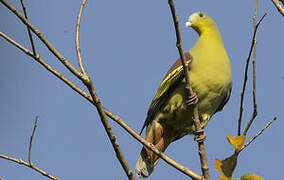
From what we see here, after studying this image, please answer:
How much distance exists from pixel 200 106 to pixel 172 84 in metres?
0.36

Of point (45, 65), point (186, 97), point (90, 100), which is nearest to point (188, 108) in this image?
point (186, 97)

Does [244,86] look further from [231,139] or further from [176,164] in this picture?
[176,164]

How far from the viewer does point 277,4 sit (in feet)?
9.92

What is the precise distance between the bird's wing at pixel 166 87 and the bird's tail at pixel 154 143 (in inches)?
4.3

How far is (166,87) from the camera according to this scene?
473 cm

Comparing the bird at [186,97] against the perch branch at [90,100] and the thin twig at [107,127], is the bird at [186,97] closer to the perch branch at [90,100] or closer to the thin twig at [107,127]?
the perch branch at [90,100]

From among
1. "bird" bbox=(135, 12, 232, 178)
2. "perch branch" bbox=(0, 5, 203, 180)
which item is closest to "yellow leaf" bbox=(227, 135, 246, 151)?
"perch branch" bbox=(0, 5, 203, 180)

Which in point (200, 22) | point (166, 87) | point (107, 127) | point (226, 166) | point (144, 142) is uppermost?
point (200, 22)

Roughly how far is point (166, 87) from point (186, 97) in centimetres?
34

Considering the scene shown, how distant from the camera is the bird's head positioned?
518 cm

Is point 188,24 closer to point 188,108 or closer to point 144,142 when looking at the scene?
point 188,108

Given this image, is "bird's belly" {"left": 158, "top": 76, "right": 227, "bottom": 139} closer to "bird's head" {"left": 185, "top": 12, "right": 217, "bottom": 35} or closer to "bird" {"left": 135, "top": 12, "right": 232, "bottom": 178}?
"bird" {"left": 135, "top": 12, "right": 232, "bottom": 178}

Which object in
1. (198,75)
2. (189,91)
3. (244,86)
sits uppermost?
(198,75)

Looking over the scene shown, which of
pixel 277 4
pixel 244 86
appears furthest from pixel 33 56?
pixel 277 4
